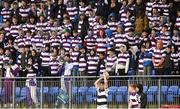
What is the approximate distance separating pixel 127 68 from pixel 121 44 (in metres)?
1.60

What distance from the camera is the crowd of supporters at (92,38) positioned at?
32375 mm

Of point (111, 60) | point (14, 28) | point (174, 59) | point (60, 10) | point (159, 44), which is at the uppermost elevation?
point (60, 10)

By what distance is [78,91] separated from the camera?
1219 inches

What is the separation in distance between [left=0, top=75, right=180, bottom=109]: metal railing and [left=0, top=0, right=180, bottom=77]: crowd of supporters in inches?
55.9

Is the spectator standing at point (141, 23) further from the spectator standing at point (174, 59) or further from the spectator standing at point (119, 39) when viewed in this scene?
the spectator standing at point (174, 59)

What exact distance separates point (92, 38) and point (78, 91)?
4.20 meters

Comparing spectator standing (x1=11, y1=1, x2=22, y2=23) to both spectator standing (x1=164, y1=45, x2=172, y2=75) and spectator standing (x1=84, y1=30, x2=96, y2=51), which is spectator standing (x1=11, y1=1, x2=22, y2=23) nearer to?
spectator standing (x1=84, y1=30, x2=96, y2=51)

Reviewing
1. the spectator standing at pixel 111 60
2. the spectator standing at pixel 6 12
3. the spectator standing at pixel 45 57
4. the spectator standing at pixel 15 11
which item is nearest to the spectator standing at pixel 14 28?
the spectator standing at pixel 15 11

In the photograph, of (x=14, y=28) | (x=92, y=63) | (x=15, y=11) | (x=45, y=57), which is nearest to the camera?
(x=92, y=63)

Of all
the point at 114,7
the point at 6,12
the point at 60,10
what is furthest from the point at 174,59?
the point at 6,12

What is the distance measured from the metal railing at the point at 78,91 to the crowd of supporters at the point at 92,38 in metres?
1.42

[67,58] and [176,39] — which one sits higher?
[176,39]

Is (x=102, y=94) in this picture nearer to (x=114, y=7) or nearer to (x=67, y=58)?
(x=67, y=58)

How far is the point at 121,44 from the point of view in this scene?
33.4m
